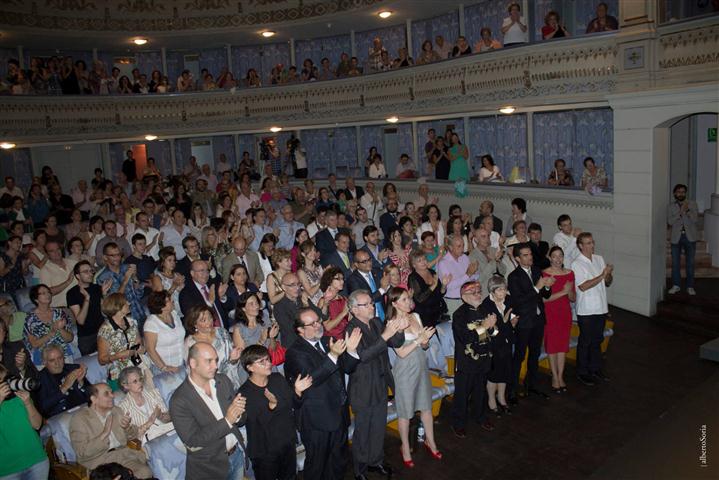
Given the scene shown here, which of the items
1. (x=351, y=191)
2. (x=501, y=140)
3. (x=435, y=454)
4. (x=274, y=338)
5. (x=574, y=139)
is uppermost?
(x=501, y=140)

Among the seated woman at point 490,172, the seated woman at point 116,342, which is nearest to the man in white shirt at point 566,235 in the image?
the seated woman at point 490,172

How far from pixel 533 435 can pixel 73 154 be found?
17.9 meters

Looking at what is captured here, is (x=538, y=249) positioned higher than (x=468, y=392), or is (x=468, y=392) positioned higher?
(x=538, y=249)

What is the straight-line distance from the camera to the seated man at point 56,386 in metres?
6.31

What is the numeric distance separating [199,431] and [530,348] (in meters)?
4.64

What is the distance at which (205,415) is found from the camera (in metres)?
5.01

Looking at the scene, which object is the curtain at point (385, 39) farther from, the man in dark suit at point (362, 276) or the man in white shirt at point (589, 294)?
the man in dark suit at point (362, 276)

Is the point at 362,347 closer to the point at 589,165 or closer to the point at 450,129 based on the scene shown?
the point at 589,165

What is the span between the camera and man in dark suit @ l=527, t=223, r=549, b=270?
31.9ft

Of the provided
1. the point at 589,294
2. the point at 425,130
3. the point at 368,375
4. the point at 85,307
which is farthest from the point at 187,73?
the point at 368,375

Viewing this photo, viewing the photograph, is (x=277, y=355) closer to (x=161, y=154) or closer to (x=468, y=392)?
(x=468, y=392)

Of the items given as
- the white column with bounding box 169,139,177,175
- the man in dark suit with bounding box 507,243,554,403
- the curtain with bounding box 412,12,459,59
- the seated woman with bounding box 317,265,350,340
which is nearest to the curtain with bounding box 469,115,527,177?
the curtain with bounding box 412,12,459,59

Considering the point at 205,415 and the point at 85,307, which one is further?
the point at 85,307

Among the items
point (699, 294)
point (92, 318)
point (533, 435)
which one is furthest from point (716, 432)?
point (699, 294)
